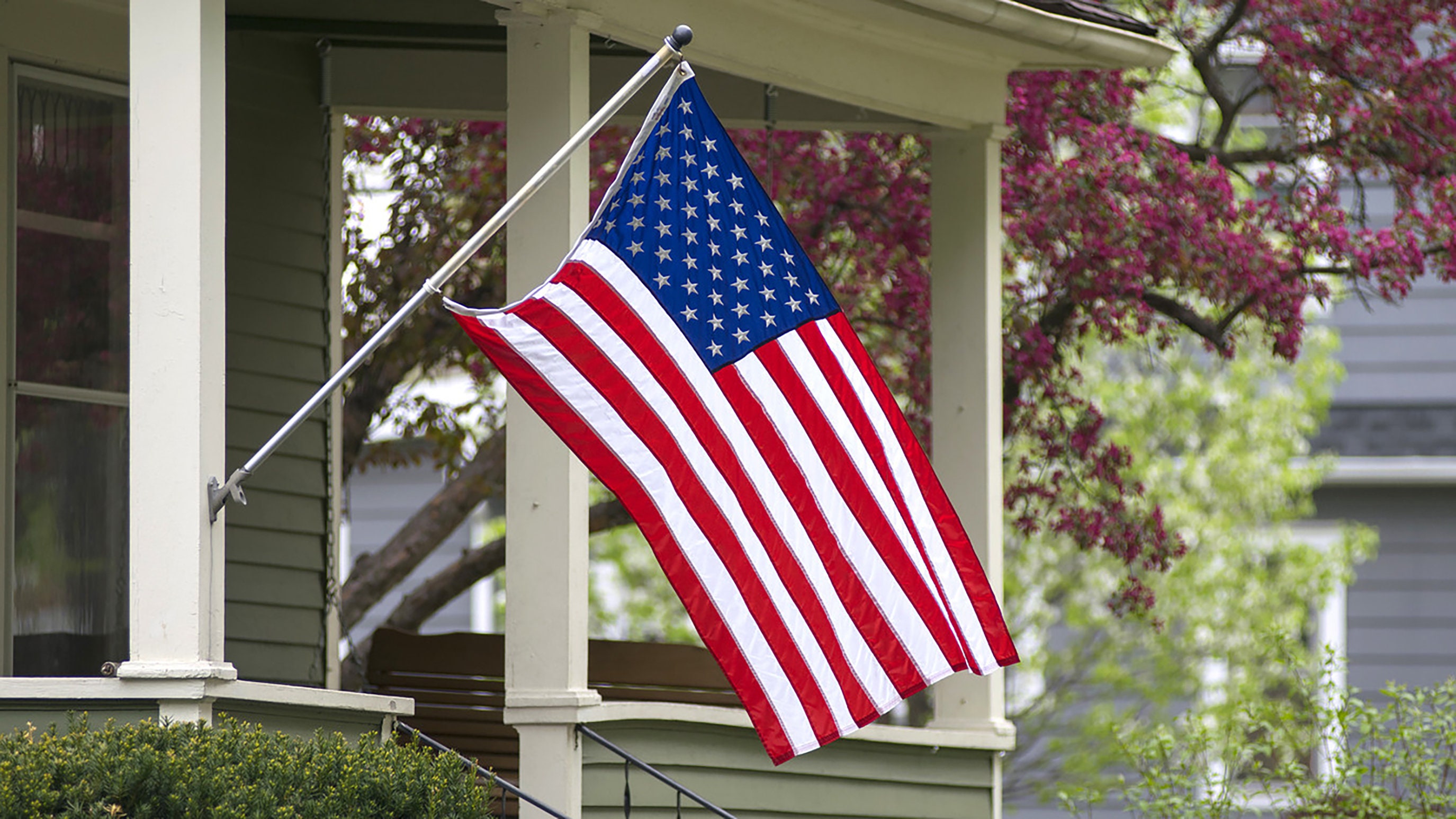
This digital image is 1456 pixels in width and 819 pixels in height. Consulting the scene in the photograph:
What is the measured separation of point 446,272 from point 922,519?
1.69 m

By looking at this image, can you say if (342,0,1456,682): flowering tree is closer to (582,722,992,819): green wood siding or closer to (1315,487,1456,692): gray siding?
(582,722,992,819): green wood siding

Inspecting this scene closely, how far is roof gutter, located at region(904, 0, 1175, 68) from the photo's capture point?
7258mm

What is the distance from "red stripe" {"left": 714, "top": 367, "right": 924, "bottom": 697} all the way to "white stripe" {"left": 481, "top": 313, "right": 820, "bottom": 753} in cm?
33

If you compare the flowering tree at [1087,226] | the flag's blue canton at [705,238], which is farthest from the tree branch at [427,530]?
the flag's blue canton at [705,238]

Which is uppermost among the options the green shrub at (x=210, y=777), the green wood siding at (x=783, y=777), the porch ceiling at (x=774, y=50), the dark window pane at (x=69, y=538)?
the porch ceiling at (x=774, y=50)

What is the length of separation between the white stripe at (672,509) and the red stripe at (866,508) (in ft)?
1.68

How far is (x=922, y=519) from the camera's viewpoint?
18.8ft

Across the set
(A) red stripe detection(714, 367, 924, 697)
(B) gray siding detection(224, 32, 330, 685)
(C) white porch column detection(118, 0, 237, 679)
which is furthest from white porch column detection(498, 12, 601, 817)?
(B) gray siding detection(224, 32, 330, 685)

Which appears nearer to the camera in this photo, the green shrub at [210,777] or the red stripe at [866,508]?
the green shrub at [210,777]

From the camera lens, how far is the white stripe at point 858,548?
550 centimetres

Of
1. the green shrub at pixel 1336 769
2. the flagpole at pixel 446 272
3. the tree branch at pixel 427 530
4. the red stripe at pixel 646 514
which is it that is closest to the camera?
the flagpole at pixel 446 272

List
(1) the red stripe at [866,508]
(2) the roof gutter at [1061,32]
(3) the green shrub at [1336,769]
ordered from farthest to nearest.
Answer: (3) the green shrub at [1336,769]
(2) the roof gutter at [1061,32]
(1) the red stripe at [866,508]

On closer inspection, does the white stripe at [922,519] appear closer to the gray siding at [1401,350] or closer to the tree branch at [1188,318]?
the tree branch at [1188,318]

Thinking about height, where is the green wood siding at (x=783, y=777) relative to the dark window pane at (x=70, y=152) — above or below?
below
